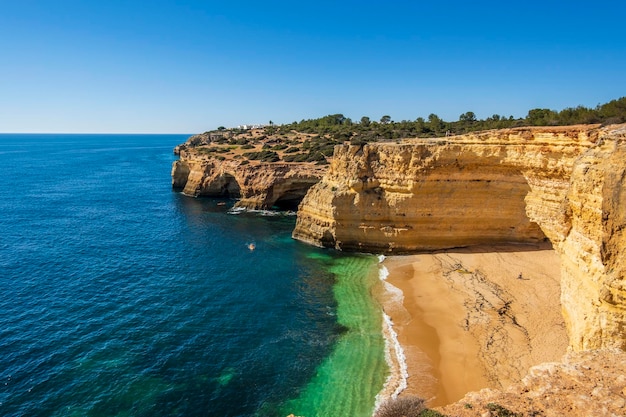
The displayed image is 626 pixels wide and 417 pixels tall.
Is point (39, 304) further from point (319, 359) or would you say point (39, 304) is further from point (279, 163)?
point (279, 163)

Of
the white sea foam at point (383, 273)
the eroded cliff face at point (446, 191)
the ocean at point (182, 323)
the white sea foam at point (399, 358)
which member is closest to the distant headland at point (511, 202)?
the eroded cliff face at point (446, 191)

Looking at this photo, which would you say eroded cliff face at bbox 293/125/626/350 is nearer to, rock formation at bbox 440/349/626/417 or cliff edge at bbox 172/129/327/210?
rock formation at bbox 440/349/626/417

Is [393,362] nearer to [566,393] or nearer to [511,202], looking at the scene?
[566,393]

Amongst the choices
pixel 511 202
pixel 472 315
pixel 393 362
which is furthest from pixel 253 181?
pixel 393 362

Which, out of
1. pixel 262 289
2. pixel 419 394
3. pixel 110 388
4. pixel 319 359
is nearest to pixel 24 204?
pixel 262 289

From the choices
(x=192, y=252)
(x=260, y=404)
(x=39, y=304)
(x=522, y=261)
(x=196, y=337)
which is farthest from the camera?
(x=192, y=252)

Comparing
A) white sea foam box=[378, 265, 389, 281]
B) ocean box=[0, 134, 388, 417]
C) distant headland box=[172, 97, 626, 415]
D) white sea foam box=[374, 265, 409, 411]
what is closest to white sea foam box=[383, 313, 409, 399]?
white sea foam box=[374, 265, 409, 411]

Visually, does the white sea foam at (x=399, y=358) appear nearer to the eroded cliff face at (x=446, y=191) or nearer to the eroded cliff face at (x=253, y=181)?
the eroded cliff face at (x=446, y=191)
